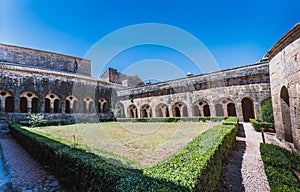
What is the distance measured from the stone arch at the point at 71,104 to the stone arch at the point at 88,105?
0.90 metres

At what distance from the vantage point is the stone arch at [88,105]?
731 inches

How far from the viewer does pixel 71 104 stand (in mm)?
17484

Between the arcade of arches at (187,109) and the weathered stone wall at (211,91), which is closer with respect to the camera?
the weathered stone wall at (211,91)

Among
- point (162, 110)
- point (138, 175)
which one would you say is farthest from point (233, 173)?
point (162, 110)

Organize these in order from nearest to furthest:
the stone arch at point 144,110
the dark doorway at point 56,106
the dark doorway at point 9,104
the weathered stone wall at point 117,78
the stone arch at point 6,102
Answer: the stone arch at point 6,102
the dark doorway at point 9,104
the dark doorway at point 56,106
the stone arch at point 144,110
the weathered stone wall at point 117,78

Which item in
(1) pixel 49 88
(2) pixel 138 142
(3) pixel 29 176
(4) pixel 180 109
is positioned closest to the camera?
(3) pixel 29 176

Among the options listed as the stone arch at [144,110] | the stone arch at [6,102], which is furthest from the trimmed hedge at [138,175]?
the stone arch at [144,110]

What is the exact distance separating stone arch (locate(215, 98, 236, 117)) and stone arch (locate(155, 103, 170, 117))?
17.4 feet

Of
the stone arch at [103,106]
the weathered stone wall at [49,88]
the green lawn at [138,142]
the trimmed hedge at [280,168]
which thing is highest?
the weathered stone wall at [49,88]

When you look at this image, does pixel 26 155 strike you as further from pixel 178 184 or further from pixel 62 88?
pixel 62 88

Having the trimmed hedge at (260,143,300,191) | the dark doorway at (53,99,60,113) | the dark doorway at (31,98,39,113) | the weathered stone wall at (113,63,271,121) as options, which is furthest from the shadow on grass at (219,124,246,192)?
the dark doorway at (31,98,39,113)

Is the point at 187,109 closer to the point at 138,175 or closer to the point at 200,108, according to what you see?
the point at 200,108

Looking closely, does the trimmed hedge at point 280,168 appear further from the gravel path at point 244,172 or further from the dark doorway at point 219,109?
the dark doorway at point 219,109

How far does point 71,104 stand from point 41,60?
769 centimetres
